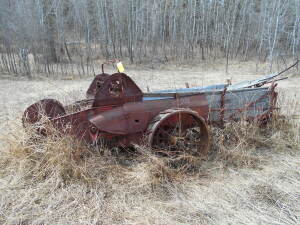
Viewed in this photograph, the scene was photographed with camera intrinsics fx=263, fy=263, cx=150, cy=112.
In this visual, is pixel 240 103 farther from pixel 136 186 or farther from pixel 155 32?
pixel 155 32

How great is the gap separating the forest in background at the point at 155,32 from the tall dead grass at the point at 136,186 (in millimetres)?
11492

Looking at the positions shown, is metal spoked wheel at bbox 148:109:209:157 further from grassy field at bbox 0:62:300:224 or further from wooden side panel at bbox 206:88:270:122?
wooden side panel at bbox 206:88:270:122

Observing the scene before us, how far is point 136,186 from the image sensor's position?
268cm

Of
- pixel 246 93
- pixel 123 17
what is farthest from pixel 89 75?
pixel 246 93

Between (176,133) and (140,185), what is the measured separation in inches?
30.9

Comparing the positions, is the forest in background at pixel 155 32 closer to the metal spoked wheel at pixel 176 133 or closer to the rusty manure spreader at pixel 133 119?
the rusty manure spreader at pixel 133 119

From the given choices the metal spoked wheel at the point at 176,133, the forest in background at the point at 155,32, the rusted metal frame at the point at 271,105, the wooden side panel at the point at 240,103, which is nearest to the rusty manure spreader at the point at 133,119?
the metal spoked wheel at the point at 176,133

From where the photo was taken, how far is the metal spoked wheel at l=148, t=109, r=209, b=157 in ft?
9.57

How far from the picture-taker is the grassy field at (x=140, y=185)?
7.68 feet

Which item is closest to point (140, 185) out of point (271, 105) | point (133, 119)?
point (133, 119)

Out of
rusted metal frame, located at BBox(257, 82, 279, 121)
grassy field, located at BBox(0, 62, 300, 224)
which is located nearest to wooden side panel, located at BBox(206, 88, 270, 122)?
rusted metal frame, located at BBox(257, 82, 279, 121)

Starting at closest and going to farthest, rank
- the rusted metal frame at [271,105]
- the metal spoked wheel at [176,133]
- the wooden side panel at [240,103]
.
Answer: the metal spoked wheel at [176,133], the wooden side panel at [240,103], the rusted metal frame at [271,105]

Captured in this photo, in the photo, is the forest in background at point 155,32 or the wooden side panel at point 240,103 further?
the forest in background at point 155,32

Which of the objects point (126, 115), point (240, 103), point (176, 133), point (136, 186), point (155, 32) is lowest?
point (136, 186)
